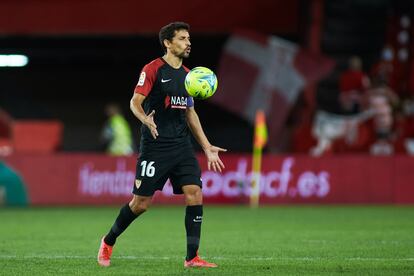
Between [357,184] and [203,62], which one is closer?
[357,184]

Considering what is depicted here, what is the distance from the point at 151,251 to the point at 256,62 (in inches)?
553

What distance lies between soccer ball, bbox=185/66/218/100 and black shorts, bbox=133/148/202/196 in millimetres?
660

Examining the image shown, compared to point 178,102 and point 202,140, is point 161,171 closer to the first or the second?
point 202,140

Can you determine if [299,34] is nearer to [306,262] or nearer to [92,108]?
[92,108]

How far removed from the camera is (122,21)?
93.7 feet

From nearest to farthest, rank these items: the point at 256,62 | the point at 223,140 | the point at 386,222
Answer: the point at 386,222, the point at 256,62, the point at 223,140

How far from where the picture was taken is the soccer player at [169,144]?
1027 centimetres

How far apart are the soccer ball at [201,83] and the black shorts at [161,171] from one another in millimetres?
660

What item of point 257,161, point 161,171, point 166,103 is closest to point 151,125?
point 166,103

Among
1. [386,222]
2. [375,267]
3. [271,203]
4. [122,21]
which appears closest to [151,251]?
[375,267]

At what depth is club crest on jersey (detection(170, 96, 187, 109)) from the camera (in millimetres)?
10336

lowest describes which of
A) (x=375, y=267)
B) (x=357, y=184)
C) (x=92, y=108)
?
(x=375, y=267)

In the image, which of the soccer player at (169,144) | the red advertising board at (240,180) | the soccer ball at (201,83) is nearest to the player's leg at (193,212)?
the soccer player at (169,144)

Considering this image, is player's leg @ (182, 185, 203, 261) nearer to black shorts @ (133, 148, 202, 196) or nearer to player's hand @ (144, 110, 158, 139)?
black shorts @ (133, 148, 202, 196)
